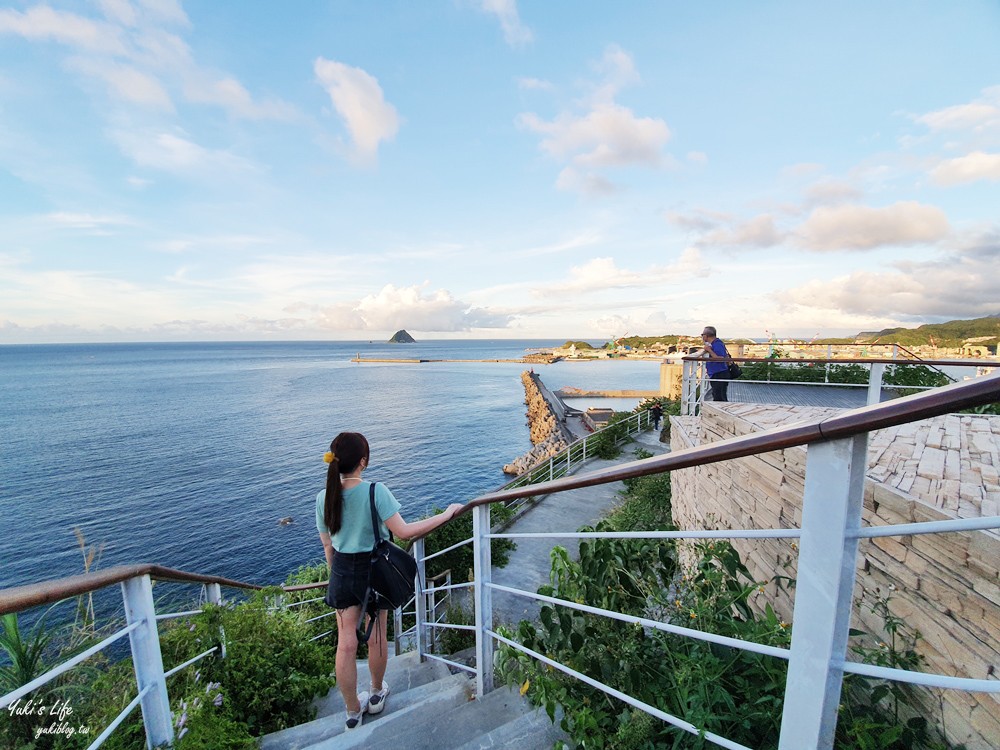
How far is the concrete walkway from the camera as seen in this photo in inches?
256

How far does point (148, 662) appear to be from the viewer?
2064mm

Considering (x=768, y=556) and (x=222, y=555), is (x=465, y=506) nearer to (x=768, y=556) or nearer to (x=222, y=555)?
(x=768, y=556)

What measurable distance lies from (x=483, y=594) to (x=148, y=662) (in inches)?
61.4

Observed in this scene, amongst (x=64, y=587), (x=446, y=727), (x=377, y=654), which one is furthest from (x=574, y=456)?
(x=64, y=587)

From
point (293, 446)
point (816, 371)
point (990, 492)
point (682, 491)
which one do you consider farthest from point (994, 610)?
point (293, 446)

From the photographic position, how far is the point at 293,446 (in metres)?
28.1

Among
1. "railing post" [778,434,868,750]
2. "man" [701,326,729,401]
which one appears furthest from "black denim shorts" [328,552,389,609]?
"man" [701,326,729,401]

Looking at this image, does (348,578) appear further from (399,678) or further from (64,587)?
(399,678)

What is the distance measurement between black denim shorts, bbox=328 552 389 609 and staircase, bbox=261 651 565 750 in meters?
0.62

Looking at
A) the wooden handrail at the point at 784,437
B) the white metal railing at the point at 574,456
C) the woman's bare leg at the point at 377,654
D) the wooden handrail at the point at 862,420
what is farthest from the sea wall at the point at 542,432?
the wooden handrail at the point at 862,420

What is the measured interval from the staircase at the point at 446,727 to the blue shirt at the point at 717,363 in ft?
19.2

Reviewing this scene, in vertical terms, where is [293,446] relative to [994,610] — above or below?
below

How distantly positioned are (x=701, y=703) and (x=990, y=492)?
2384mm

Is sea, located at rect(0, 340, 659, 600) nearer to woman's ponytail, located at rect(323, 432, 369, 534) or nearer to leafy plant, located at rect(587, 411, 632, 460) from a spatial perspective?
leafy plant, located at rect(587, 411, 632, 460)
